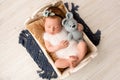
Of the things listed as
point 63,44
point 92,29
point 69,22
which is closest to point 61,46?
point 63,44

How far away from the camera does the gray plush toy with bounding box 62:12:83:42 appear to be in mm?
1286

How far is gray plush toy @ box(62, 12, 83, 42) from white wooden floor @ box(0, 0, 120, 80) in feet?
0.62

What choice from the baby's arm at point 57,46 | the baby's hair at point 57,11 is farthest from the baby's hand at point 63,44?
the baby's hair at point 57,11

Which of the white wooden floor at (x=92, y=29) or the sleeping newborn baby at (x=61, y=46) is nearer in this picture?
the sleeping newborn baby at (x=61, y=46)

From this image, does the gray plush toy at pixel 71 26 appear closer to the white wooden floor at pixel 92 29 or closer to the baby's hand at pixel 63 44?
the baby's hand at pixel 63 44

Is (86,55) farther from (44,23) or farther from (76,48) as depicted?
(44,23)

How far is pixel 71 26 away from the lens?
4.22ft

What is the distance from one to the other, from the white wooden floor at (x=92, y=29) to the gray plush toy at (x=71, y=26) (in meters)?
0.19

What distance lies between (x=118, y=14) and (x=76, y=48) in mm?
322

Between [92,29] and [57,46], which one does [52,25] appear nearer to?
[57,46]

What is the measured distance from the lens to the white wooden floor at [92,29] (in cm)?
143

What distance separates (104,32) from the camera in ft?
4.84

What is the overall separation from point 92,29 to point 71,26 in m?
0.23

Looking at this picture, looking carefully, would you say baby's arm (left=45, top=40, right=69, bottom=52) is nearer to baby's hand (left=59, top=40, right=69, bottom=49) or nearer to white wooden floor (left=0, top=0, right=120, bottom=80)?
baby's hand (left=59, top=40, right=69, bottom=49)
